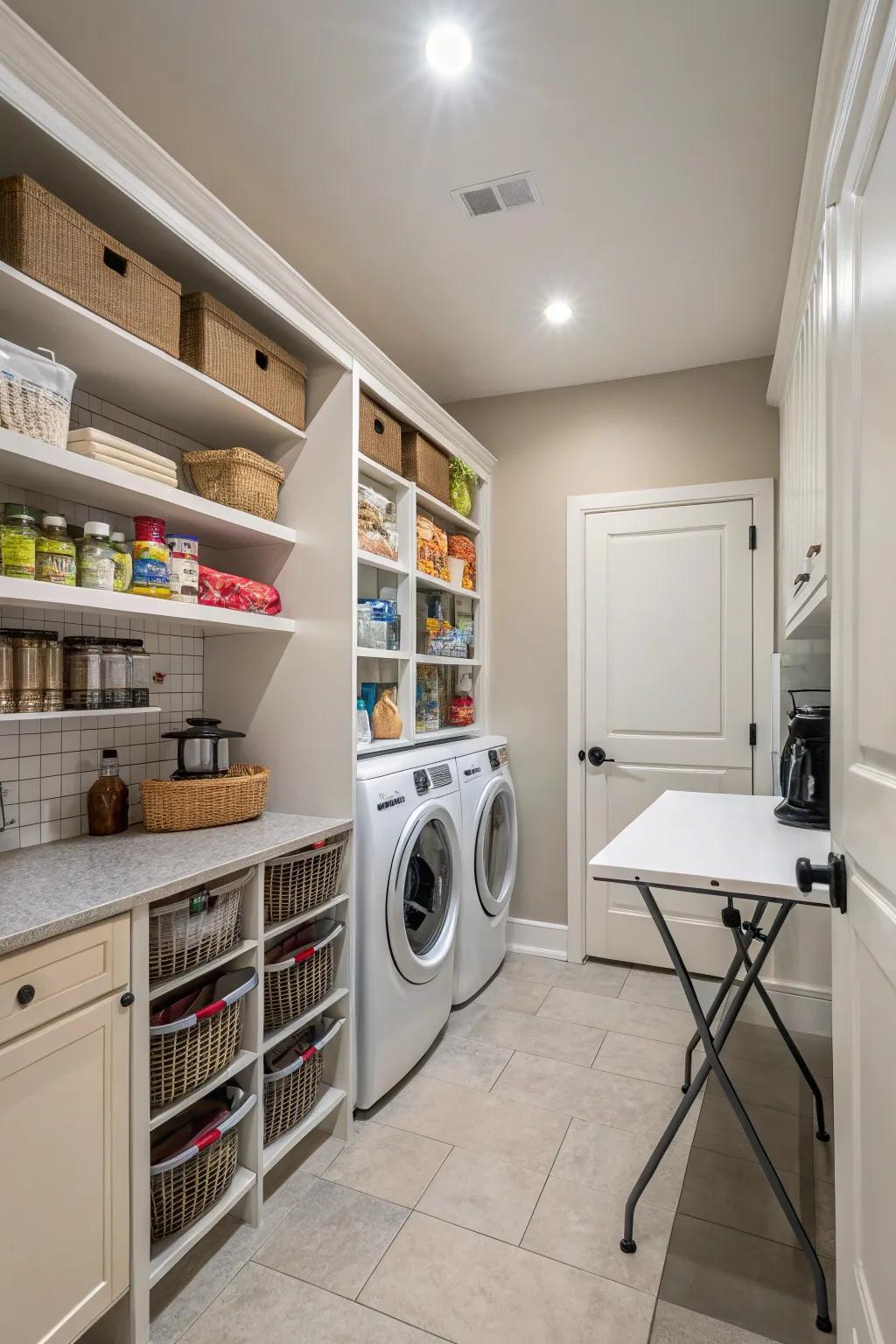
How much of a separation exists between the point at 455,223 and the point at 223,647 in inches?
59.9

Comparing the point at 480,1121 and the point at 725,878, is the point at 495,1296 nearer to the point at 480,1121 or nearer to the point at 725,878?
the point at 480,1121

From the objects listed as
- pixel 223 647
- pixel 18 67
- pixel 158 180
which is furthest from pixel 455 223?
pixel 223 647

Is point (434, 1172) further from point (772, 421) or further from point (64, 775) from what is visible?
point (772, 421)

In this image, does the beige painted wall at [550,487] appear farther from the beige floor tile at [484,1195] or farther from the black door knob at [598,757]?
the beige floor tile at [484,1195]

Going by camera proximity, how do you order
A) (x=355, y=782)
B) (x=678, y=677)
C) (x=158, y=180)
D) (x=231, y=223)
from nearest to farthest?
(x=158, y=180)
(x=231, y=223)
(x=355, y=782)
(x=678, y=677)

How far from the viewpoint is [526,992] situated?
9.88 ft

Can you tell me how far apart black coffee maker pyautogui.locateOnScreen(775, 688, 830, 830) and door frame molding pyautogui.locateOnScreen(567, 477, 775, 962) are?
3.33ft

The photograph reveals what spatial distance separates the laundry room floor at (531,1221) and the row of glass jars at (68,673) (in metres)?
1.29

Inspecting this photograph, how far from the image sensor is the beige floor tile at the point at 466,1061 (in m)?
2.36

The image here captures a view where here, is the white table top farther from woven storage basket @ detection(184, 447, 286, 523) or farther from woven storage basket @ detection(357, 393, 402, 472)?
woven storage basket @ detection(357, 393, 402, 472)

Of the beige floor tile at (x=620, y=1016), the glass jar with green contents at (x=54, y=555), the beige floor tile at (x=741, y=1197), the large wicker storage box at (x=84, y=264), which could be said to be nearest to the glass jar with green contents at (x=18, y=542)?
the glass jar with green contents at (x=54, y=555)

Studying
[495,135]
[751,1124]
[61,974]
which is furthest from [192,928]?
[495,135]

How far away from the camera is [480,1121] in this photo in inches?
84.2

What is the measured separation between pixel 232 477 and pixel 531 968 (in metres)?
2.51
